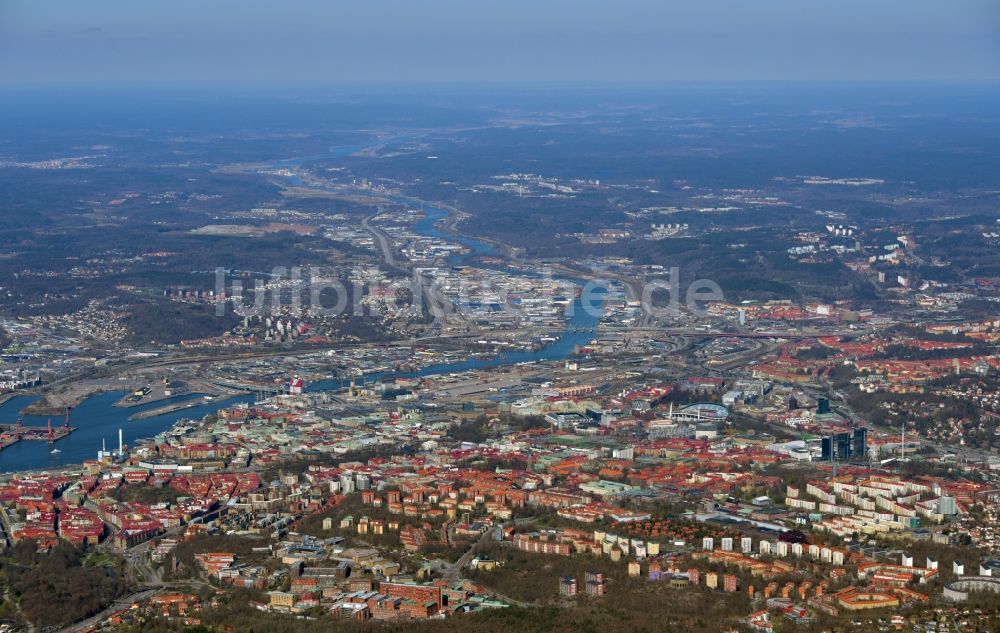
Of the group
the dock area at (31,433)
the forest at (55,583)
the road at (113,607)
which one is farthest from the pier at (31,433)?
the road at (113,607)

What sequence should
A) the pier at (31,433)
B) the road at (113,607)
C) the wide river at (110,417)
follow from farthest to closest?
1. the pier at (31,433)
2. the wide river at (110,417)
3. the road at (113,607)

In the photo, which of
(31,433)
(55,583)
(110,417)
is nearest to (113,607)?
(55,583)

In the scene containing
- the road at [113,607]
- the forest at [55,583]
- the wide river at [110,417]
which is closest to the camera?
the road at [113,607]

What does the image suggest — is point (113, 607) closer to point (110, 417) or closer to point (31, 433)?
point (31, 433)

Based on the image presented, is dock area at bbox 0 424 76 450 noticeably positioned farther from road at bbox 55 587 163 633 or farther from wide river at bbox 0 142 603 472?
road at bbox 55 587 163 633

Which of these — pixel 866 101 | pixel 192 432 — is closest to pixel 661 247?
pixel 192 432

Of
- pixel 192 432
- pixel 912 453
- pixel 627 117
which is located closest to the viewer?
pixel 912 453

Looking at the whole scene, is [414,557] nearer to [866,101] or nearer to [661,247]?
[661,247]

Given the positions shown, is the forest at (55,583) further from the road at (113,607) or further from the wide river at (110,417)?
the wide river at (110,417)

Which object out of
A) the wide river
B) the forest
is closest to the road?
the forest
